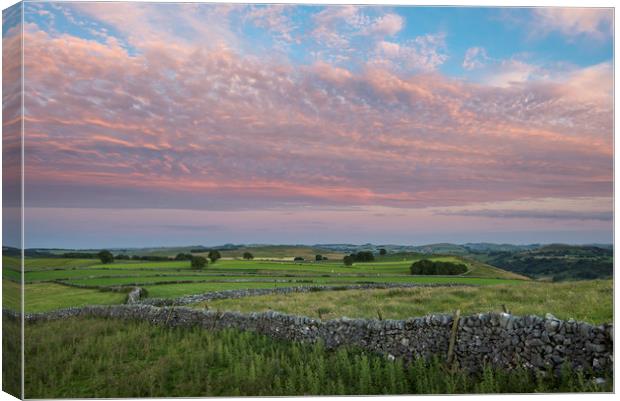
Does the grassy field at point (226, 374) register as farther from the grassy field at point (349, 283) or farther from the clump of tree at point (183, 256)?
the clump of tree at point (183, 256)

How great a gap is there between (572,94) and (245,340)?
1081cm

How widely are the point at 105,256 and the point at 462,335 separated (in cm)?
Answer: 986

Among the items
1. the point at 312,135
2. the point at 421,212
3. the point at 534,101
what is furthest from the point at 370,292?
the point at 534,101

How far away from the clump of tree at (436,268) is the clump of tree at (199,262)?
629 cm

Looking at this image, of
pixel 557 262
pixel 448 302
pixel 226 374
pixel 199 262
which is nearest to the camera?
pixel 226 374

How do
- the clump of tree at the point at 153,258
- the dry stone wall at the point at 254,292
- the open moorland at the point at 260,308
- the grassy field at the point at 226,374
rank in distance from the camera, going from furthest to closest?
the dry stone wall at the point at 254,292 < the clump of tree at the point at 153,258 < the open moorland at the point at 260,308 < the grassy field at the point at 226,374

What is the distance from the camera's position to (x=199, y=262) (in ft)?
45.9

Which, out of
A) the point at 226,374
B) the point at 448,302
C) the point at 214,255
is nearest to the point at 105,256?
the point at 214,255

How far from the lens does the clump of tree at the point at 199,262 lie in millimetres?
13906

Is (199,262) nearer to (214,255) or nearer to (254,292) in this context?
(214,255)

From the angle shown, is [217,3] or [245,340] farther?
[245,340]

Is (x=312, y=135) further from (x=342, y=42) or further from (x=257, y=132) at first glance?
(x=342, y=42)

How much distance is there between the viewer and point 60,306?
40.5 ft

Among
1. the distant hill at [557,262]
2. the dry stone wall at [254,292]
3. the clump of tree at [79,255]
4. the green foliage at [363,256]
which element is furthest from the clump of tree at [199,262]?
the distant hill at [557,262]
